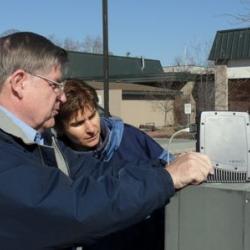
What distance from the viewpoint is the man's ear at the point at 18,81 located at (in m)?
2.05

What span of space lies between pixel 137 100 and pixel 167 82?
8.36 ft

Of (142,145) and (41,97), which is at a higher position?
(41,97)

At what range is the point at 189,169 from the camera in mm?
2053

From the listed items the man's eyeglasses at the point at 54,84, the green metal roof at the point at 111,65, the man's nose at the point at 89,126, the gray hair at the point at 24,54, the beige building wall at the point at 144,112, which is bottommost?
the beige building wall at the point at 144,112

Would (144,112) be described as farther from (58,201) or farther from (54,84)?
(58,201)

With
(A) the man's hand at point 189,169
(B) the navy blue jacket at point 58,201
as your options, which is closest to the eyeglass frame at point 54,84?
(B) the navy blue jacket at point 58,201

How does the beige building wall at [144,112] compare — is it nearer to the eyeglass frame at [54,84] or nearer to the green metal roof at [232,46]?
the green metal roof at [232,46]

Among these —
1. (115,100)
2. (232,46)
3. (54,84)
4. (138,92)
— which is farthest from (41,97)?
(138,92)

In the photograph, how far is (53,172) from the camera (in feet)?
6.20

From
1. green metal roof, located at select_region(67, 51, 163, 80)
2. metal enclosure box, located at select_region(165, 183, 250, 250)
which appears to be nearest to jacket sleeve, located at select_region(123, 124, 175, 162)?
metal enclosure box, located at select_region(165, 183, 250, 250)

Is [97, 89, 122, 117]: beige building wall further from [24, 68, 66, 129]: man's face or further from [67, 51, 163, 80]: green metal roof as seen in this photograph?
[24, 68, 66, 129]: man's face

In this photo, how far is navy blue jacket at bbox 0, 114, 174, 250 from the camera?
70.1 inches

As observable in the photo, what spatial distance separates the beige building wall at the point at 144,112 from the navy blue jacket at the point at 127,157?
3921 centimetres

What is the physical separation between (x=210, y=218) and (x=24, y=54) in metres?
0.94
